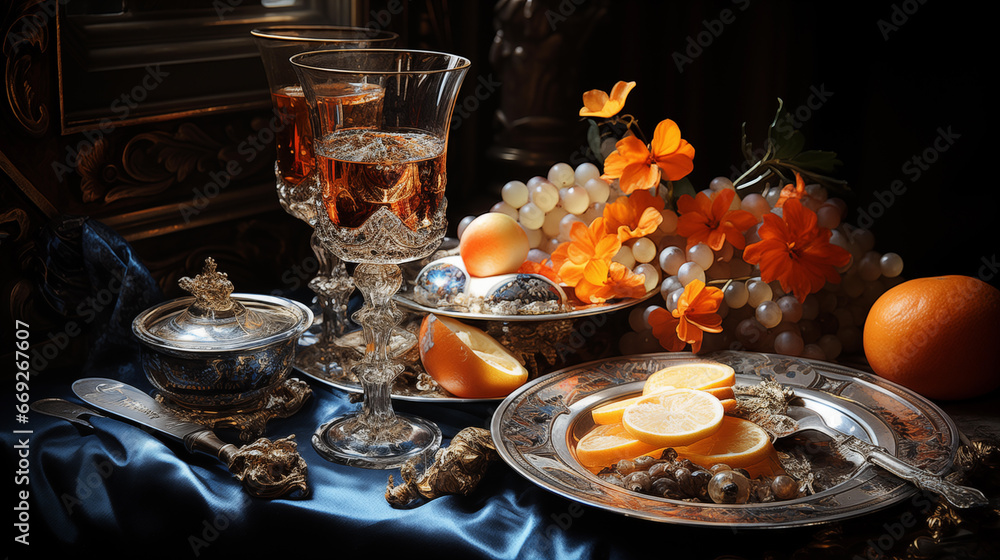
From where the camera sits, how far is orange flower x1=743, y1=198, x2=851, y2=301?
1.35 m

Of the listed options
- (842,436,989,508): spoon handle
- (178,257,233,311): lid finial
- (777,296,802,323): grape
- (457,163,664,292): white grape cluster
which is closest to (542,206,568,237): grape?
(457,163,664,292): white grape cluster

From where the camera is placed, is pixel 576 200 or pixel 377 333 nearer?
pixel 377 333

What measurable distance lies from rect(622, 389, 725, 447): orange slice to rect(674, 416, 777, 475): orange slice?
1.4 inches

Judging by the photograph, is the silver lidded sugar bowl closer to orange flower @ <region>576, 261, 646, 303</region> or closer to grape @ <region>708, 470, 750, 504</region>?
orange flower @ <region>576, 261, 646, 303</region>

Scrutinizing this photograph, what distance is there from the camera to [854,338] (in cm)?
149

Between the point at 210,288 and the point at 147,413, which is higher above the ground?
the point at 210,288

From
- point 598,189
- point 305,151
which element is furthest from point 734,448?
point 305,151

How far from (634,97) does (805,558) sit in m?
1.38

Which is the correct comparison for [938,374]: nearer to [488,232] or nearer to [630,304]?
[630,304]

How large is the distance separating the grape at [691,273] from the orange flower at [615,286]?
73 millimetres

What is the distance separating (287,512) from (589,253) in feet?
2.29

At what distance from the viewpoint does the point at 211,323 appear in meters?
1.21

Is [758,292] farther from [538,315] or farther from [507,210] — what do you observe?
[507,210]

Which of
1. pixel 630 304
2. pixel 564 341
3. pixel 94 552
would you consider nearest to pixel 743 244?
pixel 630 304
